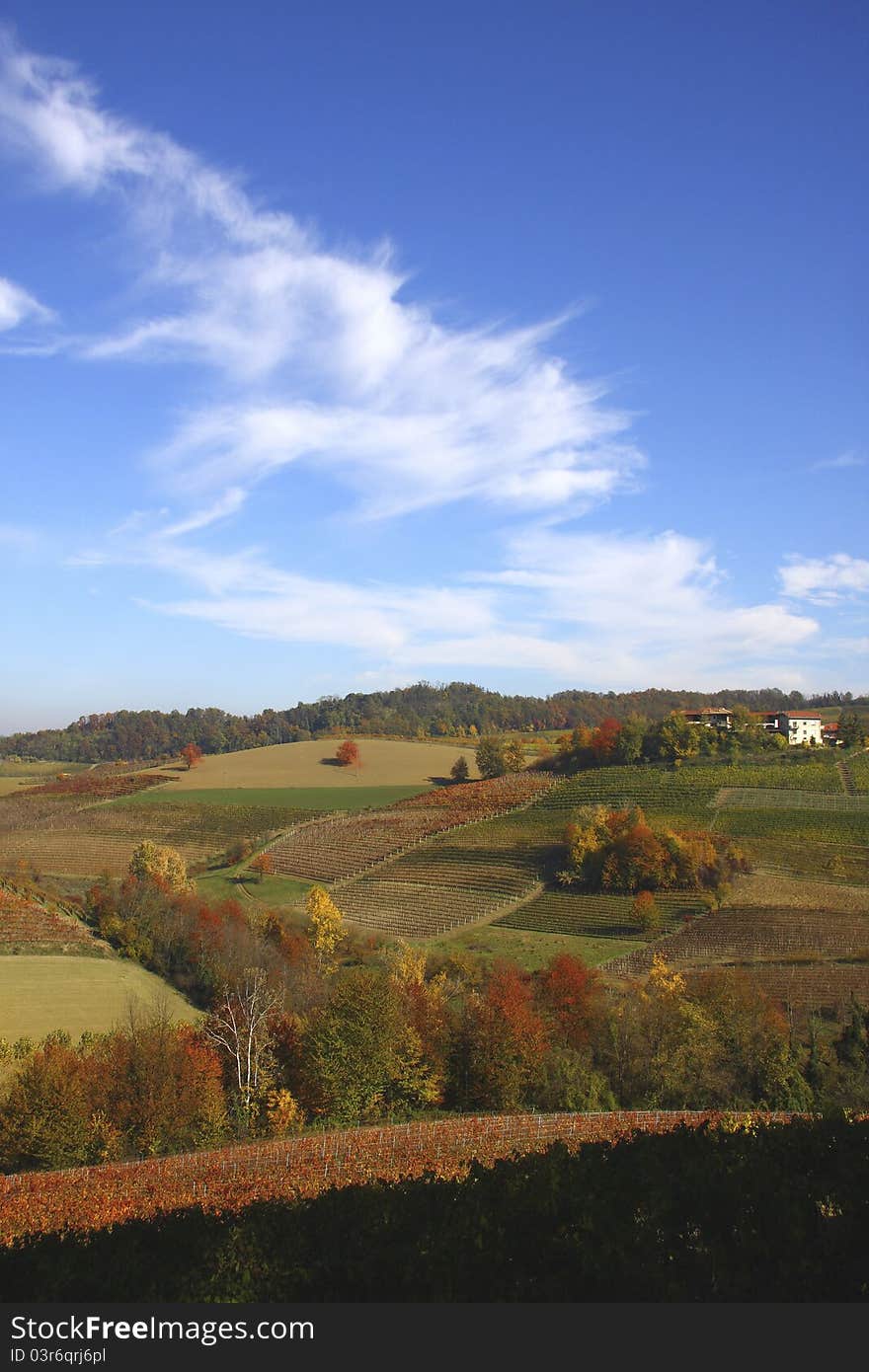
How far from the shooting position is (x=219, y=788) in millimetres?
120812

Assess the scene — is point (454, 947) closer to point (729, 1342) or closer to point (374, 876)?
point (374, 876)

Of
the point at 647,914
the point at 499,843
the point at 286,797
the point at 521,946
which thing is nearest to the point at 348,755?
the point at 286,797

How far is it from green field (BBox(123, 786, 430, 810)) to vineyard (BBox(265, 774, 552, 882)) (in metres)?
5.17

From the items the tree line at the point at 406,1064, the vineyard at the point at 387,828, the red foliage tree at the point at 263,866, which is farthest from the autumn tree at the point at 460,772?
the tree line at the point at 406,1064

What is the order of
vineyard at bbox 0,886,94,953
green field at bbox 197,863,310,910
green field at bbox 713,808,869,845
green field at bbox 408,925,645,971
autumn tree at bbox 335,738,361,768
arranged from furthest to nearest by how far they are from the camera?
autumn tree at bbox 335,738,361,768 < green field at bbox 197,863,310,910 < green field at bbox 713,808,869,845 < green field at bbox 408,925,645,971 < vineyard at bbox 0,886,94,953

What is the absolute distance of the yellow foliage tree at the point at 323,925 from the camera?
2447 inches

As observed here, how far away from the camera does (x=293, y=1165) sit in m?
22.8

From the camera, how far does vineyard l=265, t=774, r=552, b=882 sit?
286ft

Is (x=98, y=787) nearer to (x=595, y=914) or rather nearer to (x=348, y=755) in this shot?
(x=348, y=755)

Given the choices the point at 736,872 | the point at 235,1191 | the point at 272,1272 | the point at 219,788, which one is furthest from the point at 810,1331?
the point at 219,788

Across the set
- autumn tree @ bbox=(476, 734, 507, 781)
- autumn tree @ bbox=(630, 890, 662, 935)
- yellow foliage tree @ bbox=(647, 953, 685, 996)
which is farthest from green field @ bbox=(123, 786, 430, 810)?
yellow foliage tree @ bbox=(647, 953, 685, 996)

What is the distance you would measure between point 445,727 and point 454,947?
124808 mm

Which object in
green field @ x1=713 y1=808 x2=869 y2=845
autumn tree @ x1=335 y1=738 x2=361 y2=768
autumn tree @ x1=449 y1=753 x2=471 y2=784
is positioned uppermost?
autumn tree @ x1=335 y1=738 x2=361 y2=768

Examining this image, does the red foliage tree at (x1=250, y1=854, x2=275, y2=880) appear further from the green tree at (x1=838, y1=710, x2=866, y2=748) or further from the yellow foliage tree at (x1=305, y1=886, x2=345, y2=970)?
the green tree at (x1=838, y1=710, x2=866, y2=748)
